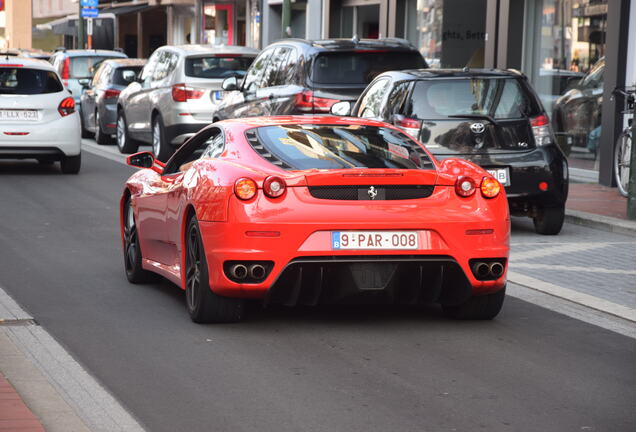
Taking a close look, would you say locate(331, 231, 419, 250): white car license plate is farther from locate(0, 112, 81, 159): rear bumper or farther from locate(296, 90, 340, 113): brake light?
locate(0, 112, 81, 159): rear bumper

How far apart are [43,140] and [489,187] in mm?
11760

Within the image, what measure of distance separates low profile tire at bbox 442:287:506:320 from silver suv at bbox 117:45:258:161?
1274 centimetres

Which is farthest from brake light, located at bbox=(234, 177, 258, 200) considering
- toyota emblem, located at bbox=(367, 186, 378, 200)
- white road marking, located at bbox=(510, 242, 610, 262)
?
white road marking, located at bbox=(510, 242, 610, 262)

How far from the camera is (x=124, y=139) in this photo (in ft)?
76.1

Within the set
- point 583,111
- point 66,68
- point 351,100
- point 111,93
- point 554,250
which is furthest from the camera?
point 66,68

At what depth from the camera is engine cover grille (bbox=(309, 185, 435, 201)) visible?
7.48 m

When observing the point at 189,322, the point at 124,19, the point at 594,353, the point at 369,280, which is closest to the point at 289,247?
the point at 369,280

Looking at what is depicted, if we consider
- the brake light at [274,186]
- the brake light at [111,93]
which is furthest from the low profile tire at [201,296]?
the brake light at [111,93]

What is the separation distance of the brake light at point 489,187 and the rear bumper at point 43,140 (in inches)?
461

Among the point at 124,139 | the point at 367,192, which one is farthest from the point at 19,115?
the point at 367,192

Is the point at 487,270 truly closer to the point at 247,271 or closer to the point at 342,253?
the point at 342,253

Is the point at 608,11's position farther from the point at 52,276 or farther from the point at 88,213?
the point at 52,276

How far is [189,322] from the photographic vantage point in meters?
7.97

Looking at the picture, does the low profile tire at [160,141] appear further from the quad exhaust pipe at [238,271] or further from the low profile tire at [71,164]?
the quad exhaust pipe at [238,271]
